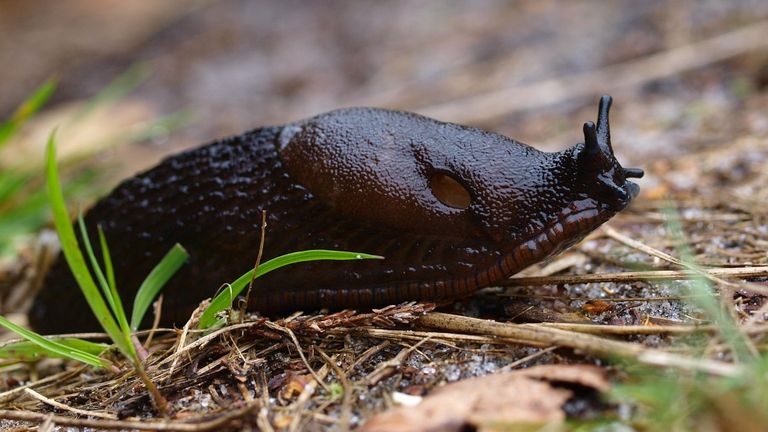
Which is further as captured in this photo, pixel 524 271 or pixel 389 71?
pixel 389 71

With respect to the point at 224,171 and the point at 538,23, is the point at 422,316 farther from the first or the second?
the point at 538,23

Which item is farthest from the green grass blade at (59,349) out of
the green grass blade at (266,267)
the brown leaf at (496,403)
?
the brown leaf at (496,403)

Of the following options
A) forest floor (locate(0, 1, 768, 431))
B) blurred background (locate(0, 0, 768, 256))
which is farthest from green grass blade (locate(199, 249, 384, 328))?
blurred background (locate(0, 0, 768, 256))

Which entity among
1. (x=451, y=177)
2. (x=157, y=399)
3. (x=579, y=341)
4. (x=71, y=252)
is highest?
(x=451, y=177)

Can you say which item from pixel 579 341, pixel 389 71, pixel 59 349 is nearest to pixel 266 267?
pixel 59 349

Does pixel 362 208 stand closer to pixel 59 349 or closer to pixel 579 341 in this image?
pixel 579 341

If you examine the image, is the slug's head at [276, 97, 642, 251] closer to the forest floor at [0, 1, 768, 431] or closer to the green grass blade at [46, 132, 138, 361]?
the forest floor at [0, 1, 768, 431]

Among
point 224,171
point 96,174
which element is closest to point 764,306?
point 224,171
